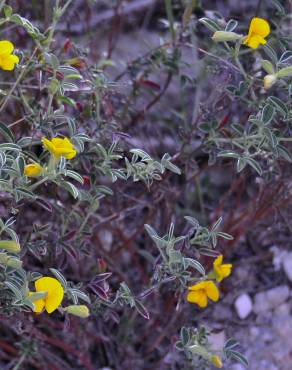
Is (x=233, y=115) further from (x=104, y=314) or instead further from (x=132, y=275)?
(x=104, y=314)

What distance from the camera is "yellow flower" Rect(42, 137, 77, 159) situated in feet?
4.16

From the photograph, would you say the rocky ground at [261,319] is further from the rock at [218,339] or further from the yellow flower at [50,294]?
the yellow flower at [50,294]

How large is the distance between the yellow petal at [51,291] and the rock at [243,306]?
83 centimetres

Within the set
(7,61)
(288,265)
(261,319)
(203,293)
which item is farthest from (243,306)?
(7,61)

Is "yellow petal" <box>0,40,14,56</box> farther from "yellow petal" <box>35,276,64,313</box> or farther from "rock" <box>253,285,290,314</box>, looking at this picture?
"rock" <box>253,285,290,314</box>

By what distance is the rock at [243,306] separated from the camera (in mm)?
2027

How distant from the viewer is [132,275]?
6.87ft

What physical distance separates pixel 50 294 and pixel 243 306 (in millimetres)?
851

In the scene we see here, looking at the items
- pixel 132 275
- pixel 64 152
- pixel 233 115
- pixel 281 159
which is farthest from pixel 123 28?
pixel 64 152

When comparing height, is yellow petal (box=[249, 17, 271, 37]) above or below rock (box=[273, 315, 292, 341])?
above

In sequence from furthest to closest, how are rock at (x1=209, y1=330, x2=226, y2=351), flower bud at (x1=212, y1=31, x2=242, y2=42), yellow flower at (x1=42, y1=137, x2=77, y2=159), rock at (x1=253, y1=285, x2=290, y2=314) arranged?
rock at (x1=253, y1=285, x2=290, y2=314) < rock at (x1=209, y1=330, x2=226, y2=351) < flower bud at (x1=212, y1=31, x2=242, y2=42) < yellow flower at (x1=42, y1=137, x2=77, y2=159)

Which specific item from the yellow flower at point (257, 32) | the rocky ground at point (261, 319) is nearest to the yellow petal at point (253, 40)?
the yellow flower at point (257, 32)

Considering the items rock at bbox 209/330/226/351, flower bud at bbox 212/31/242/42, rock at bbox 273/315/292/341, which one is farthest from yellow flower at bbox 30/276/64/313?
rock at bbox 273/315/292/341

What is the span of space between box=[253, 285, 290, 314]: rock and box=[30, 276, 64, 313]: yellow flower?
0.88 m
